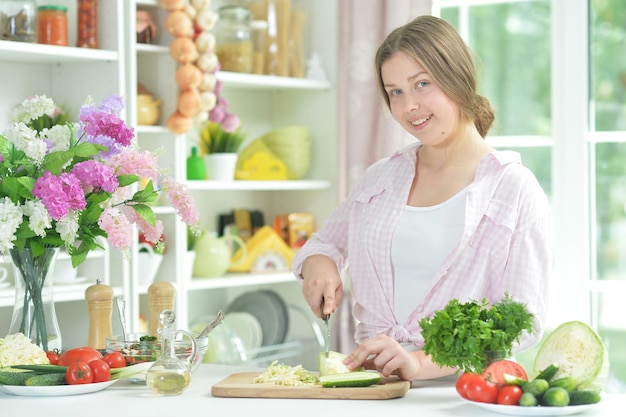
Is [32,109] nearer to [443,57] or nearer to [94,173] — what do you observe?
[94,173]

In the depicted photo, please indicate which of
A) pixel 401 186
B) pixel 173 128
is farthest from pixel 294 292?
pixel 401 186

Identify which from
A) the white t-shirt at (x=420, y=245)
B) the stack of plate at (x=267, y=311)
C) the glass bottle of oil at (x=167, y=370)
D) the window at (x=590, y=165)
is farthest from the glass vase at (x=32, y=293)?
the window at (x=590, y=165)

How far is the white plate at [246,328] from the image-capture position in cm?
399

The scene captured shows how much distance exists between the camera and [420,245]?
7.79 feet

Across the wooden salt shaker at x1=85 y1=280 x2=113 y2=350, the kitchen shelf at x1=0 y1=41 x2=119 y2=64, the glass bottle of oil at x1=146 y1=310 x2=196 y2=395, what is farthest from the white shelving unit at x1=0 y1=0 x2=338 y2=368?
the glass bottle of oil at x1=146 y1=310 x2=196 y2=395

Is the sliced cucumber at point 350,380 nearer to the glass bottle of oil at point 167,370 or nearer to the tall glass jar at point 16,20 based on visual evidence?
the glass bottle of oil at point 167,370

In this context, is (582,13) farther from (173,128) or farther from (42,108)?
(42,108)

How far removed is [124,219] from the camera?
7.21ft

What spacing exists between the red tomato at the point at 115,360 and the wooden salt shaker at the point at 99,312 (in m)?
0.23

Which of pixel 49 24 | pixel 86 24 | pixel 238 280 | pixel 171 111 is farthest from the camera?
pixel 238 280

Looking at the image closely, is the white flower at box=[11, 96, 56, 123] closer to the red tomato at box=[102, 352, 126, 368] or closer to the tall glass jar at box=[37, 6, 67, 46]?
the red tomato at box=[102, 352, 126, 368]

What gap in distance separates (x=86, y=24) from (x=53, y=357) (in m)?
1.55

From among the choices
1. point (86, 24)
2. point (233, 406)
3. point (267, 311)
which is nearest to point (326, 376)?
point (233, 406)

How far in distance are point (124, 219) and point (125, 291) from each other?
126cm
